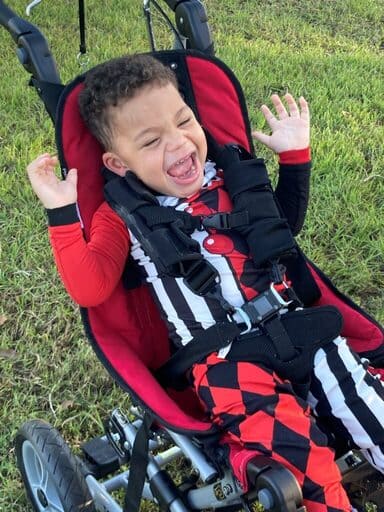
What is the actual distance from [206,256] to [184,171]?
0.23 metres

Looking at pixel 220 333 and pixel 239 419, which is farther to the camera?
pixel 220 333

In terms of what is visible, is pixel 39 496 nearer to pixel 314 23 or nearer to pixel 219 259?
pixel 219 259

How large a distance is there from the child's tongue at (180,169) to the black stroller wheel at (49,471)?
0.75m

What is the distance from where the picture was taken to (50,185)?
1730 millimetres

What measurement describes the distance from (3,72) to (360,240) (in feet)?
7.80

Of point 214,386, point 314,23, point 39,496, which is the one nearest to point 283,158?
point 214,386

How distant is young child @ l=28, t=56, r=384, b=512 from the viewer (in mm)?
1584

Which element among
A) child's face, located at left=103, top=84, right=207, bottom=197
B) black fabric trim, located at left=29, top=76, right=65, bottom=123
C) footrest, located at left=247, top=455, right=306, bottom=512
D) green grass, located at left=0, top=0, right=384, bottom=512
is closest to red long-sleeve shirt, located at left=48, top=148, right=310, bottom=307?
child's face, located at left=103, top=84, right=207, bottom=197

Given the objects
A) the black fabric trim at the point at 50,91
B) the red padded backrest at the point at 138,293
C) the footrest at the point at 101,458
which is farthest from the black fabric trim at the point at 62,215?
the footrest at the point at 101,458

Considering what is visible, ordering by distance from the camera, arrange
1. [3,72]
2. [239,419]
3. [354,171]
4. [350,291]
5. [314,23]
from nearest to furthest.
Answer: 1. [239,419]
2. [350,291]
3. [354,171]
4. [3,72]
5. [314,23]

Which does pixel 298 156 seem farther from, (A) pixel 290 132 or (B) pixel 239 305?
(B) pixel 239 305

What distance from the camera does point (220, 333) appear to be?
5.63 feet

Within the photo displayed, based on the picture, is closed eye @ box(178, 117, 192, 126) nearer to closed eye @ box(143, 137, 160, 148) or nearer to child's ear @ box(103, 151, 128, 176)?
closed eye @ box(143, 137, 160, 148)

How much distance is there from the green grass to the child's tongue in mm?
925
